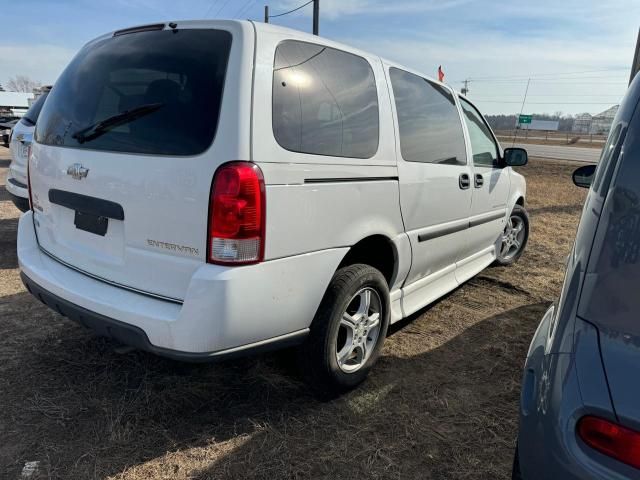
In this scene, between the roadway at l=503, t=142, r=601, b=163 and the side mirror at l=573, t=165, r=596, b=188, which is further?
the roadway at l=503, t=142, r=601, b=163

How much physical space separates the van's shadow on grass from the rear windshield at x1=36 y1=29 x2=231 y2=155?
4.46ft

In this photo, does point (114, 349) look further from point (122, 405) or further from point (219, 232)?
point (219, 232)

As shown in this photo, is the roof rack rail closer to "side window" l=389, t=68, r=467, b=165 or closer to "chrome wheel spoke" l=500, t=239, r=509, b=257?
"side window" l=389, t=68, r=467, b=165

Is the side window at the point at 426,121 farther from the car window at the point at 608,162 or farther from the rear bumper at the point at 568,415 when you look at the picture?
the rear bumper at the point at 568,415

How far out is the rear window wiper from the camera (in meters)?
2.19

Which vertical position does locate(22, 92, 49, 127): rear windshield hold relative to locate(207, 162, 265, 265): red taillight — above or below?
above

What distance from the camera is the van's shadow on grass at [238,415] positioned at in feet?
7.25

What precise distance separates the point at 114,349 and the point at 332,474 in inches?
68.1

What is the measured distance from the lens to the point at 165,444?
230cm

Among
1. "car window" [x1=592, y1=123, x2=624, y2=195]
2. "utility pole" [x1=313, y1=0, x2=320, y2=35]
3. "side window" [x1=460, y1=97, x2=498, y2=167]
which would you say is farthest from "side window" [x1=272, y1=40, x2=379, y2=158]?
"utility pole" [x1=313, y1=0, x2=320, y2=35]

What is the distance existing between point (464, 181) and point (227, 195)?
7.44 ft

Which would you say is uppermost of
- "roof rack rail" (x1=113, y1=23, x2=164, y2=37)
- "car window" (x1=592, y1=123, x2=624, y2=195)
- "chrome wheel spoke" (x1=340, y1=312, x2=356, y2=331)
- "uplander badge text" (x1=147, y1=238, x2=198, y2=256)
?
"roof rack rail" (x1=113, y1=23, x2=164, y2=37)

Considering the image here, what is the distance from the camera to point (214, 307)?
197cm

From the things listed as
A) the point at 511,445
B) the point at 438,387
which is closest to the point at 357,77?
the point at 438,387
